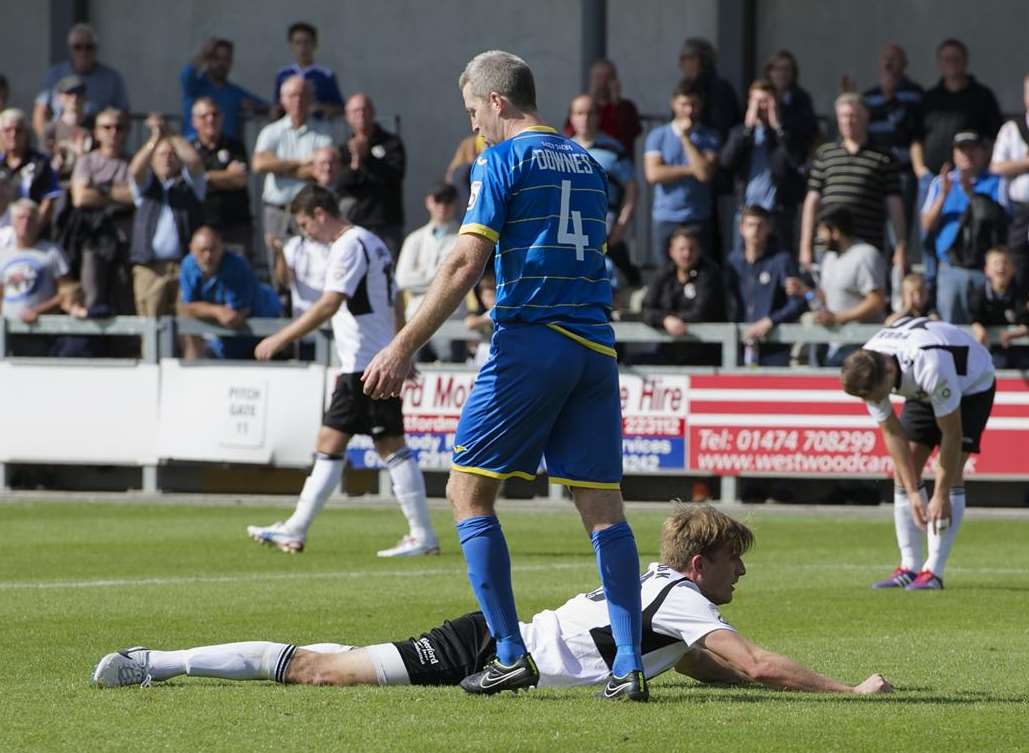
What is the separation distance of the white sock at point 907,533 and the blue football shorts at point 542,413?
4.96m

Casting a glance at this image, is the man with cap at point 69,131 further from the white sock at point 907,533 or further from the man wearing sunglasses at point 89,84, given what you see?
the white sock at point 907,533

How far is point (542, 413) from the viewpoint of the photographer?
7.16 meters

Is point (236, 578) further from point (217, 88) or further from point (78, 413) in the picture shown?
point (217, 88)

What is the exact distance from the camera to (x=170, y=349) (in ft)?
62.3

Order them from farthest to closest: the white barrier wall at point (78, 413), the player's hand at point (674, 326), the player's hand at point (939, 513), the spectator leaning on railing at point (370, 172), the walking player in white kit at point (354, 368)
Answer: the spectator leaning on railing at point (370, 172)
the white barrier wall at point (78, 413)
the player's hand at point (674, 326)
the walking player in white kit at point (354, 368)
the player's hand at point (939, 513)

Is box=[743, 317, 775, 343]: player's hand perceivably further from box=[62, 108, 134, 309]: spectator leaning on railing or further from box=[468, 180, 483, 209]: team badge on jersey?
box=[468, 180, 483, 209]: team badge on jersey

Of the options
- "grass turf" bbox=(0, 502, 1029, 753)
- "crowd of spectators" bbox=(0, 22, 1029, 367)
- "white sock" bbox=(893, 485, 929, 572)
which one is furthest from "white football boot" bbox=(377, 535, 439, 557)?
"crowd of spectators" bbox=(0, 22, 1029, 367)

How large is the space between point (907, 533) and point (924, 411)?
743 millimetres

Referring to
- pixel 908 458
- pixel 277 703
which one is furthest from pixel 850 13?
pixel 277 703

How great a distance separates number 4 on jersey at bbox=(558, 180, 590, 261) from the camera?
7234 millimetres

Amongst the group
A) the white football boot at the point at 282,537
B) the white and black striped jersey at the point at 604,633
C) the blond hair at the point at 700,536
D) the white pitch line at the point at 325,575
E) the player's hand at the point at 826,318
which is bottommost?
the white pitch line at the point at 325,575

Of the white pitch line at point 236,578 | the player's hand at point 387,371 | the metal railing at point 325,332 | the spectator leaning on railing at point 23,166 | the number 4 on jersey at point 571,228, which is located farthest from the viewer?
the spectator leaning on railing at point 23,166

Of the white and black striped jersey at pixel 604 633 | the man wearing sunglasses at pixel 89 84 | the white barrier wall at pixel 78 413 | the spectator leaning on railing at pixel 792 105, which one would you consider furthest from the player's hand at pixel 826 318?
the white and black striped jersey at pixel 604 633

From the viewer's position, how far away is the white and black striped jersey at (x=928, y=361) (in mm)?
11258
